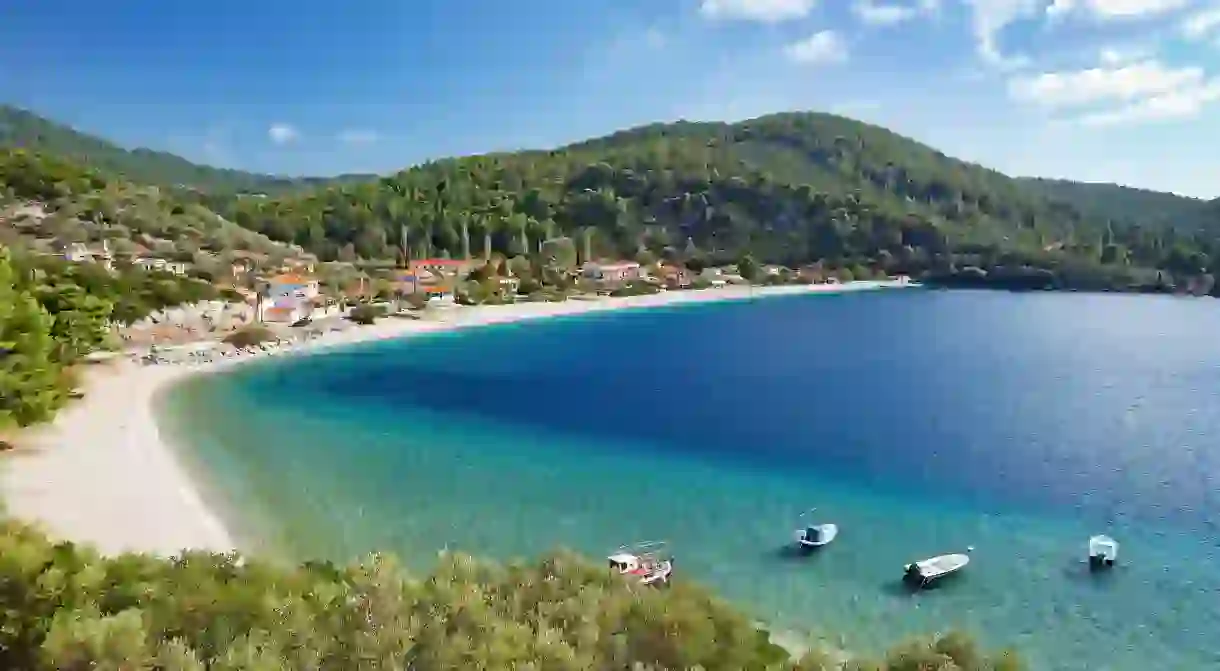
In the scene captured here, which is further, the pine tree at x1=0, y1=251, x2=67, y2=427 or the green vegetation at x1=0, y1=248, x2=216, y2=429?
the green vegetation at x1=0, y1=248, x2=216, y2=429

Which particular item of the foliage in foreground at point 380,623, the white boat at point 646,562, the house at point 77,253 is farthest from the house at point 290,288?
the foliage in foreground at point 380,623

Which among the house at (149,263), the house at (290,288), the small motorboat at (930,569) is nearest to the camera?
the small motorboat at (930,569)

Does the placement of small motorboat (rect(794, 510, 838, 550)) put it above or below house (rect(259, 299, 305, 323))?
below

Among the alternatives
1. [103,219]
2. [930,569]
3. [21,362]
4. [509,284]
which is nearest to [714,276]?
[509,284]

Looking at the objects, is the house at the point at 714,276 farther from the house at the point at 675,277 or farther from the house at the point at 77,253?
the house at the point at 77,253

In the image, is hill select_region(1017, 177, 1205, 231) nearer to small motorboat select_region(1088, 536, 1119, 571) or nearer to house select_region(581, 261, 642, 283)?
house select_region(581, 261, 642, 283)

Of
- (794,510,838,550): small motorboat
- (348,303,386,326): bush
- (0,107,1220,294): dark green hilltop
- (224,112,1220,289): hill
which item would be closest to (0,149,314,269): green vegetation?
(0,107,1220,294): dark green hilltop

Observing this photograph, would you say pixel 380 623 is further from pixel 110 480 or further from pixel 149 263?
pixel 149 263
